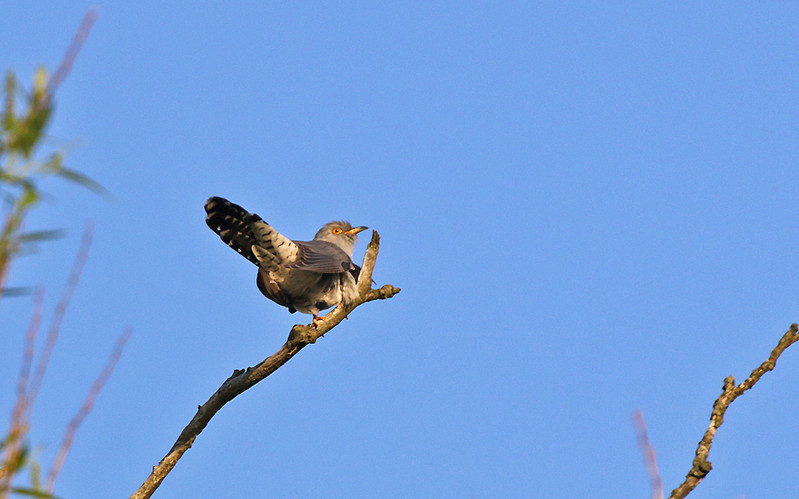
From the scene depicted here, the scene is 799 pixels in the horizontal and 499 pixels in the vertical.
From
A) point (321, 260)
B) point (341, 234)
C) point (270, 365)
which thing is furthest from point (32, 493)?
point (341, 234)

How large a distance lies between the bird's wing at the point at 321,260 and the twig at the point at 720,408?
16.4 ft

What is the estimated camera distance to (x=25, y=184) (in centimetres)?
220

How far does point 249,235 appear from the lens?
8.62m

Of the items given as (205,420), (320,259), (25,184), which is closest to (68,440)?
(25,184)

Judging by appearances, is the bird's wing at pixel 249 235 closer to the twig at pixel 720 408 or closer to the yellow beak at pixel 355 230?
the yellow beak at pixel 355 230

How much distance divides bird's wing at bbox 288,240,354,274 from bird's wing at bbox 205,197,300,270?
0.13 m

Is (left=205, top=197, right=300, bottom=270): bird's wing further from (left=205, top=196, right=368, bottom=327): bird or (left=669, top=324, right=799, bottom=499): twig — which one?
(left=669, top=324, right=799, bottom=499): twig

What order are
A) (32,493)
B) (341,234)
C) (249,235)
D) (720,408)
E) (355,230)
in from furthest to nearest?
(355,230) < (341,234) < (249,235) < (720,408) < (32,493)

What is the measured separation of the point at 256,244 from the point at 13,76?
6.44 meters

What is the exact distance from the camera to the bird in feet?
27.7

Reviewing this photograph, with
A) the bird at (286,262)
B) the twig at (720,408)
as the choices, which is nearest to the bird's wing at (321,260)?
the bird at (286,262)

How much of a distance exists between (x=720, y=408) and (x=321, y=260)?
5.35 metres

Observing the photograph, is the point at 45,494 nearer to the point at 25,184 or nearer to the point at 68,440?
the point at 68,440

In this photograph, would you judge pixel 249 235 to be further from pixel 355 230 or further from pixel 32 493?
pixel 32 493
